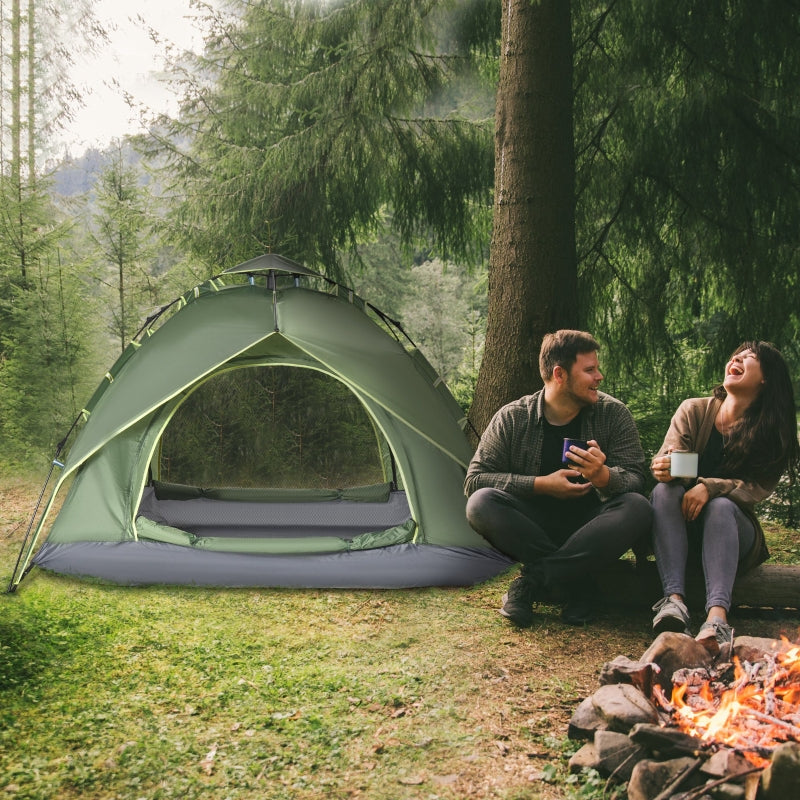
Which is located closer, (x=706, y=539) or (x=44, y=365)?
(x=706, y=539)

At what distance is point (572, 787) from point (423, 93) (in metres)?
A: 4.88

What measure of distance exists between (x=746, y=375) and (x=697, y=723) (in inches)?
55.7

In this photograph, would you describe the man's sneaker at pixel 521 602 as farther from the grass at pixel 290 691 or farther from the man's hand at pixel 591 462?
the man's hand at pixel 591 462

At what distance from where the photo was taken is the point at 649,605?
329cm

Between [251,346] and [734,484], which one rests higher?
[251,346]

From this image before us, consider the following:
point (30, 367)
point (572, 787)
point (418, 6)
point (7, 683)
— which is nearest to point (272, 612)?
point (7, 683)

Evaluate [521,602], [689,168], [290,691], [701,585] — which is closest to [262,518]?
[521,602]

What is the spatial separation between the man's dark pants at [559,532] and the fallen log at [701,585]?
0.13m

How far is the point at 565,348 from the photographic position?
319 cm

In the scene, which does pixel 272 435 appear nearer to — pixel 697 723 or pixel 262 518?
pixel 262 518

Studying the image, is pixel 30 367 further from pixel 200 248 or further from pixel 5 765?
pixel 5 765

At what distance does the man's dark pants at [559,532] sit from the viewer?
302 cm

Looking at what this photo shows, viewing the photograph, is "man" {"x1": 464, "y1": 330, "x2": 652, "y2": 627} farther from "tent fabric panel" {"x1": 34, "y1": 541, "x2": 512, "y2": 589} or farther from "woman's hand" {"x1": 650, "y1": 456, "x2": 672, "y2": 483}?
"tent fabric panel" {"x1": 34, "y1": 541, "x2": 512, "y2": 589}

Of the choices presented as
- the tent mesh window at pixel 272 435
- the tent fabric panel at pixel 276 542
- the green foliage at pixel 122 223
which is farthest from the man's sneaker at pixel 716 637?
the green foliage at pixel 122 223
